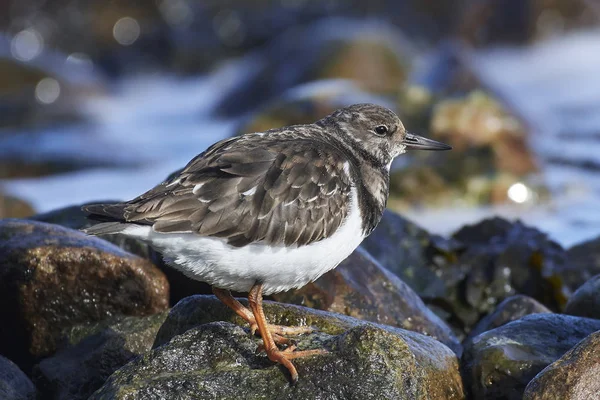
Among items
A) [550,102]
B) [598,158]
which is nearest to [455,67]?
[598,158]

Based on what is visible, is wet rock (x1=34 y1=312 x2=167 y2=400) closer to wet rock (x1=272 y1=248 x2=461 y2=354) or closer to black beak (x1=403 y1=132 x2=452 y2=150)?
wet rock (x1=272 y1=248 x2=461 y2=354)

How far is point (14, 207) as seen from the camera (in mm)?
8039

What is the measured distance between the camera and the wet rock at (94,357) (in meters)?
4.55

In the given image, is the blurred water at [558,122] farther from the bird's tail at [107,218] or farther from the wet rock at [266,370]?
the bird's tail at [107,218]

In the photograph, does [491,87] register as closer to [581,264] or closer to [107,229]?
[581,264]

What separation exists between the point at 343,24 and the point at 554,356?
9092 millimetres

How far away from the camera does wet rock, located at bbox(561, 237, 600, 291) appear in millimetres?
6434

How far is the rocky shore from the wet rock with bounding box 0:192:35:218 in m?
2.15

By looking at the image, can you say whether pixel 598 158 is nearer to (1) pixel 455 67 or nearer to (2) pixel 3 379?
(1) pixel 455 67

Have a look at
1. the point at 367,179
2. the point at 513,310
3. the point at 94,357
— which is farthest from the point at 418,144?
the point at 94,357

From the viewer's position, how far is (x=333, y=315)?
4.32m

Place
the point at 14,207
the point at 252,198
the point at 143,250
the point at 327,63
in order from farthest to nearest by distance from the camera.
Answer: the point at 327,63 < the point at 14,207 < the point at 143,250 < the point at 252,198

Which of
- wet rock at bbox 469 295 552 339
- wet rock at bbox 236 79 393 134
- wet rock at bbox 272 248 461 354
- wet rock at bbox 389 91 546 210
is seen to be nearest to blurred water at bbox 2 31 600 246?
wet rock at bbox 389 91 546 210

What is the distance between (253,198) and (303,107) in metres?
5.24
